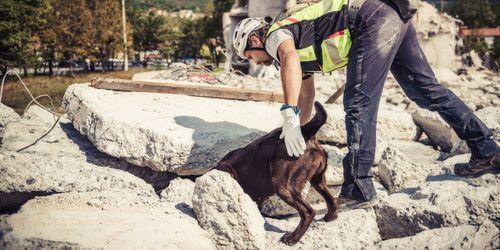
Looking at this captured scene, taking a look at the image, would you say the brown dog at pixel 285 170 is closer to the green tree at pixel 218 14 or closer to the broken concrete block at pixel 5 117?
the broken concrete block at pixel 5 117

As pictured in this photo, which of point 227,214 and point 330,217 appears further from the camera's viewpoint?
point 330,217

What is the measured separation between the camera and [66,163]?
3.86m

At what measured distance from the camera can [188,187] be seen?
12.6 ft

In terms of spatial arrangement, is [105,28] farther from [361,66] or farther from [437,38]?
[361,66]

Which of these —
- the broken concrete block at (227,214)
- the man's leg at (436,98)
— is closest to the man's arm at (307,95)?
the man's leg at (436,98)

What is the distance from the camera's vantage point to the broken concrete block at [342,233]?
300cm

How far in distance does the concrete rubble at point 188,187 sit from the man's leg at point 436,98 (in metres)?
0.27

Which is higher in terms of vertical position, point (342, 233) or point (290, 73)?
point (290, 73)

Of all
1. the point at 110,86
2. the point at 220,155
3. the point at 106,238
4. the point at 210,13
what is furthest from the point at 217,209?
the point at 210,13

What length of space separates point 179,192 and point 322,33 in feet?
5.94

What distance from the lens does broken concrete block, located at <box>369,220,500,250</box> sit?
228 centimetres

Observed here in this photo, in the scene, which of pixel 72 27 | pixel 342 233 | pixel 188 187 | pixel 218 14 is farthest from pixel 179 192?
pixel 218 14

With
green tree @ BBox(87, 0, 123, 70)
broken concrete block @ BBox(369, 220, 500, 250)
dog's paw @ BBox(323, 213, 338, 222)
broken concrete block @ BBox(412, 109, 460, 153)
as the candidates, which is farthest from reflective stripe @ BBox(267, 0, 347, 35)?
green tree @ BBox(87, 0, 123, 70)

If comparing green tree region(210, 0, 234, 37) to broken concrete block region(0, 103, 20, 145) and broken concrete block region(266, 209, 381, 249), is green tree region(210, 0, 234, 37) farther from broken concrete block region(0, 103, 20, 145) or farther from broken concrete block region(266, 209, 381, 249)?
broken concrete block region(266, 209, 381, 249)
